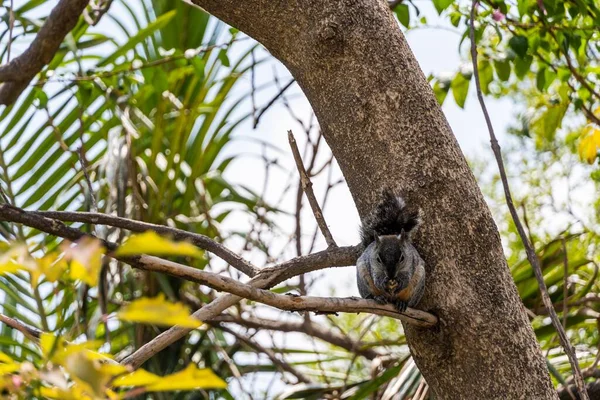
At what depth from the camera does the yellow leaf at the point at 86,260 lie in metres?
0.62

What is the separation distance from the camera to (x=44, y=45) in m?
2.15

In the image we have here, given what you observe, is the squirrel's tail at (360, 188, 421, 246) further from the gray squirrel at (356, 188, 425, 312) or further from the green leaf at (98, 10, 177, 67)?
the green leaf at (98, 10, 177, 67)

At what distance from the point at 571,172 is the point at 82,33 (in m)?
3.65

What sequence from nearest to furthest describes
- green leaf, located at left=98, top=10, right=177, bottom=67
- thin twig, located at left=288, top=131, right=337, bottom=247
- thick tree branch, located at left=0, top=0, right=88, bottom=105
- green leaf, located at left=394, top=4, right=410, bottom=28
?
thin twig, located at left=288, top=131, right=337, bottom=247 → thick tree branch, located at left=0, top=0, right=88, bottom=105 → green leaf, located at left=394, top=4, right=410, bottom=28 → green leaf, located at left=98, top=10, right=177, bottom=67

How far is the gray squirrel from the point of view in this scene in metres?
1.56

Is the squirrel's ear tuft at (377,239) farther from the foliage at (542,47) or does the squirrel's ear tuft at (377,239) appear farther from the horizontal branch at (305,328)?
the horizontal branch at (305,328)

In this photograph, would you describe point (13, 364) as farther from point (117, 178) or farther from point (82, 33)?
point (82, 33)

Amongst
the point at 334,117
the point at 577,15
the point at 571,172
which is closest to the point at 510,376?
the point at 334,117

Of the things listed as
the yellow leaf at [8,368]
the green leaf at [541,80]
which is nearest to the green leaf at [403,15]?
the green leaf at [541,80]

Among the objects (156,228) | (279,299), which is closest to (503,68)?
(156,228)

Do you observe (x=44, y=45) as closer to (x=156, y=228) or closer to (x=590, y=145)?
(x=156, y=228)

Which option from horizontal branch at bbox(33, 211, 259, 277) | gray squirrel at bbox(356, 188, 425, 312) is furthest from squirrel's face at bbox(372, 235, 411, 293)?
horizontal branch at bbox(33, 211, 259, 277)

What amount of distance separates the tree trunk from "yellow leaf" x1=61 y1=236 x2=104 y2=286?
0.98 m

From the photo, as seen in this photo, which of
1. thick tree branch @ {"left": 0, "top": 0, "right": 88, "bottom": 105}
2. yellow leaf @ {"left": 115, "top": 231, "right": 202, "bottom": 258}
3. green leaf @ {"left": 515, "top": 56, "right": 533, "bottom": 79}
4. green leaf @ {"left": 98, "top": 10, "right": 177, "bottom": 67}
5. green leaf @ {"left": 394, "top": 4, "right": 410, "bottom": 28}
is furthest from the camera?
green leaf @ {"left": 98, "top": 10, "right": 177, "bottom": 67}
